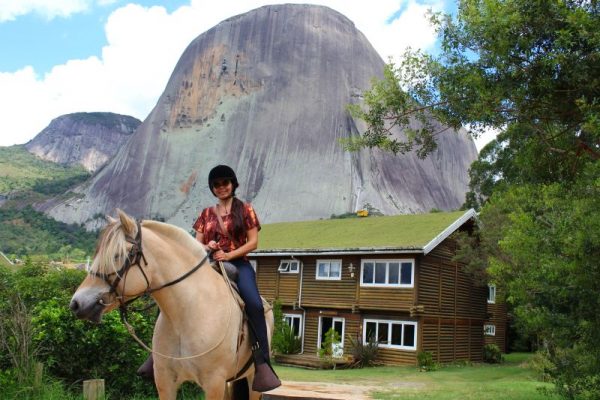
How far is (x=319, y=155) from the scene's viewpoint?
288 feet

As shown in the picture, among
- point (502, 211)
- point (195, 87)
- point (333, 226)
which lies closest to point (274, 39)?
point (195, 87)

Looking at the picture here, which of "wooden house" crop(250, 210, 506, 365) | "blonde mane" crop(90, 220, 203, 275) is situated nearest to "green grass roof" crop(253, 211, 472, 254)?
"wooden house" crop(250, 210, 506, 365)

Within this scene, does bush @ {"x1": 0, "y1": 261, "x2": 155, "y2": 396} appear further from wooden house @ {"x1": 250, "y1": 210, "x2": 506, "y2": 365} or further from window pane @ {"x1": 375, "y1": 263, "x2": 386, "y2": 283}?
window pane @ {"x1": 375, "y1": 263, "x2": 386, "y2": 283}

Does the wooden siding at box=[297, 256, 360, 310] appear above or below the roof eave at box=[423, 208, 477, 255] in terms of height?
below

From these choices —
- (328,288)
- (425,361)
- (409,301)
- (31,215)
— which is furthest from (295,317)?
(31,215)

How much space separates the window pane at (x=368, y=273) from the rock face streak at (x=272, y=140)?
48962mm

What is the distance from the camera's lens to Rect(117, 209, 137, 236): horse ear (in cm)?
439

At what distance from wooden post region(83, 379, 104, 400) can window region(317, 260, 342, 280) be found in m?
23.2

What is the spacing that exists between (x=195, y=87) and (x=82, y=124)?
10345cm

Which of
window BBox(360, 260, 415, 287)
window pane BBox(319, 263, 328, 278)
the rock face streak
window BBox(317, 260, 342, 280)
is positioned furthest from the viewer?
the rock face streak

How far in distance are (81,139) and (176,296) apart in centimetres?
19401

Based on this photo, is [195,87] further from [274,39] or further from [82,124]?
[82,124]

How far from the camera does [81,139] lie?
607 ft

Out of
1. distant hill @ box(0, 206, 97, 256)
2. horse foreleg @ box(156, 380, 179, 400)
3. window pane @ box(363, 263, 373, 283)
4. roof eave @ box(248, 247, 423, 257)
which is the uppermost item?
distant hill @ box(0, 206, 97, 256)
